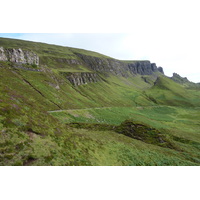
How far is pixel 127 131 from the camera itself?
132ft

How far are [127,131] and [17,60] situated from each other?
10520cm

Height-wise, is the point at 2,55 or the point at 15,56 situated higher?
the point at 15,56

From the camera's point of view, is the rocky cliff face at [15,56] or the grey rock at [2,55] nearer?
the grey rock at [2,55]

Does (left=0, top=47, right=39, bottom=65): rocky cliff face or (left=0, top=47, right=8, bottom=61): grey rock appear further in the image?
(left=0, top=47, right=39, bottom=65): rocky cliff face

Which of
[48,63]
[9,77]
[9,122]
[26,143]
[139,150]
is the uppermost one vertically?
[48,63]

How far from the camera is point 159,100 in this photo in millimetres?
190875

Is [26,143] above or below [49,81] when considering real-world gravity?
below

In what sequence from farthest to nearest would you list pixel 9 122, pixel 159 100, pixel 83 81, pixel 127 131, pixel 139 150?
pixel 159 100 < pixel 83 81 < pixel 127 131 < pixel 139 150 < pixel 9 122

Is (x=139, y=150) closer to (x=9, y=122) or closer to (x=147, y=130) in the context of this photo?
(x=147, y=130)

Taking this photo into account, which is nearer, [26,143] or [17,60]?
[26,143]

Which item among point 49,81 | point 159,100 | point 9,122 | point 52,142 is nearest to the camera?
point 9,122

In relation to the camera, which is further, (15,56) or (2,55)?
(15,56)

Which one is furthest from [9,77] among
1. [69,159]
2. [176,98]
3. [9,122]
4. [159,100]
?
[176,98]

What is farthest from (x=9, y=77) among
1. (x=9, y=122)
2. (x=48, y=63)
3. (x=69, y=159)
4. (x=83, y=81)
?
(x=48, y=63)
